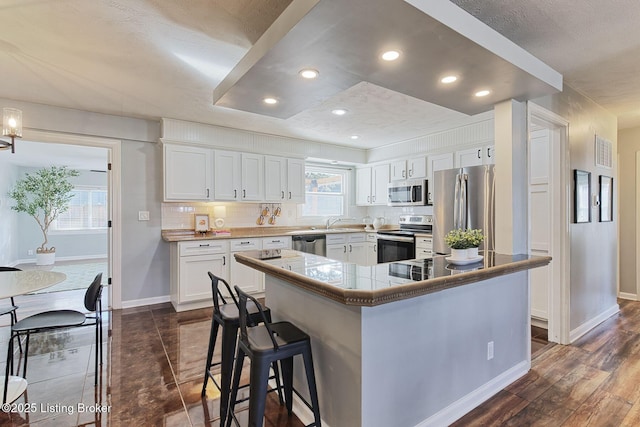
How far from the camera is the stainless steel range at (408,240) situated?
4625 mm

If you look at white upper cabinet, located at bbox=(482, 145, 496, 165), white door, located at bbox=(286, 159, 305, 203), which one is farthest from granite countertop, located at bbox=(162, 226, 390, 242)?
white upper cabinet, located at bbox=(482, 145, 496, 165)

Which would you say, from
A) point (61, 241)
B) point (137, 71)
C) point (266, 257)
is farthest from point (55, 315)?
point (61, 241)

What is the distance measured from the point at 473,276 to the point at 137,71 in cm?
303

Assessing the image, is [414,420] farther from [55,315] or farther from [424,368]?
[55,315]

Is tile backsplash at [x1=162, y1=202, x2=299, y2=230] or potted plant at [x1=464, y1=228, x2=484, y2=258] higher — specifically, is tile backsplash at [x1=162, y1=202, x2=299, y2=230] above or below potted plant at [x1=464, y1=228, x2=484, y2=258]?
above

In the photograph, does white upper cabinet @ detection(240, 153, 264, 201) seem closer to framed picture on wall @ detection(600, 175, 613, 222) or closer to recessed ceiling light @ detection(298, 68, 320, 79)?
recessed ceiling light @ detection(298, 68, 320, 79)

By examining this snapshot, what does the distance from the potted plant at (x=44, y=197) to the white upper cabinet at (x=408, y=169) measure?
24.2ft

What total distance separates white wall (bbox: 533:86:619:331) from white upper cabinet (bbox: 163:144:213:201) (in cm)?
382

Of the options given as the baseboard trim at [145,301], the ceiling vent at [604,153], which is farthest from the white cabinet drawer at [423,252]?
the baseboard trim at [145,301]

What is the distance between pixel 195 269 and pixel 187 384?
190cm

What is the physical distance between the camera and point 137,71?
9.00 feet

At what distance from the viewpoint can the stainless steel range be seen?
4625 mm

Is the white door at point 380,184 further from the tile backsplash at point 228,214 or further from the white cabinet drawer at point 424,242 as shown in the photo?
the tile backsplash at point 228,214

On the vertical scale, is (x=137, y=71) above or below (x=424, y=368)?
above
